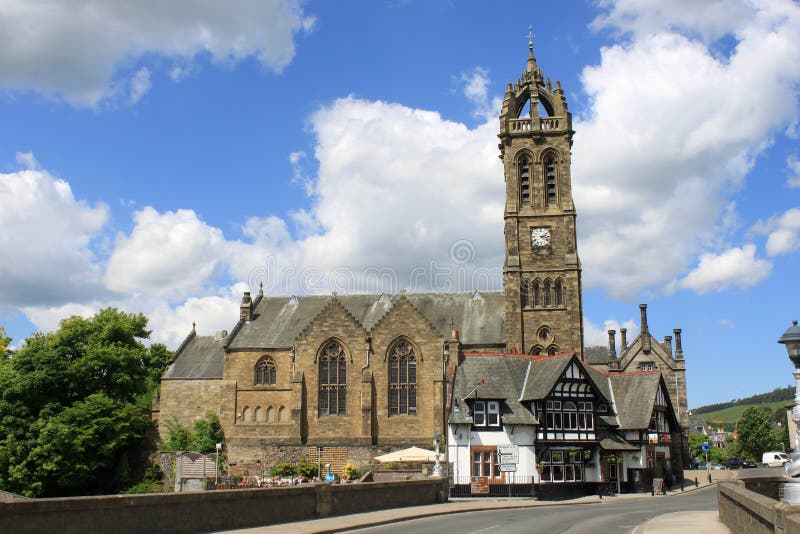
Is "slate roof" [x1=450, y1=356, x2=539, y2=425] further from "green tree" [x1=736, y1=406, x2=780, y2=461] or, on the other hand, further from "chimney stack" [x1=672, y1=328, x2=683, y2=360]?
"green tree" [x1=736, y1=406, x2=780, y2=461]

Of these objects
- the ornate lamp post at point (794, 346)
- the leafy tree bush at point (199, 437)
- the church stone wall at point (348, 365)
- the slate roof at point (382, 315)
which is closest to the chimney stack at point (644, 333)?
the slate roof at point (382, 315)

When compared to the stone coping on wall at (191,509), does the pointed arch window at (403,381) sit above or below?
above

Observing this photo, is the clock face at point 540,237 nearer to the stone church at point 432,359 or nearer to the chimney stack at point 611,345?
the stone church at point 432,359

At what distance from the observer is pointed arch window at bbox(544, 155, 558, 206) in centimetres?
5738

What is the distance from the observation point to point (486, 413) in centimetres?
4378

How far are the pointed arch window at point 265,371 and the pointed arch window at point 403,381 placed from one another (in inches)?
389

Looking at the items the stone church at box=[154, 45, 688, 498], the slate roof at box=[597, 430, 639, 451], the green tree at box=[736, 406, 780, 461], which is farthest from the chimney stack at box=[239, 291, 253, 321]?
the green tree at box=[736, 406, 780, 461]

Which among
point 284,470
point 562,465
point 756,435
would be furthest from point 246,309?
point 756,435

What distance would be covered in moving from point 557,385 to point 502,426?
4046mm

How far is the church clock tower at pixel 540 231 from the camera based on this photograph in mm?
54375

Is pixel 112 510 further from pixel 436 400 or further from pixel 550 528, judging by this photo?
pixel 436 400

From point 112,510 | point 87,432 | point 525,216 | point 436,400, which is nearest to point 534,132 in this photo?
point 525,216

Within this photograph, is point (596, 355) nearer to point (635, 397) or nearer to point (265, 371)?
point (635, 397)

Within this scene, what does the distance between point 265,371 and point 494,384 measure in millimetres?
21739
